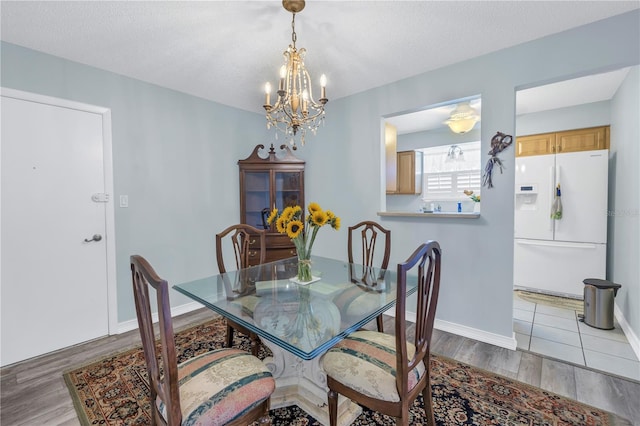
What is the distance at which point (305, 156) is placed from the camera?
3736 millimetres

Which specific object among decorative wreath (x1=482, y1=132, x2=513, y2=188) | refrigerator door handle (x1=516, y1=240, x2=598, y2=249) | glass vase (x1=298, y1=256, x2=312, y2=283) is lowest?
refrigerator door handle (x1=516, y1=240, x2=598, y2=249)

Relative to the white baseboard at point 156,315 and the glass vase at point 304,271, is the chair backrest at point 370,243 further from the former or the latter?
the white baseboard at point 156,315

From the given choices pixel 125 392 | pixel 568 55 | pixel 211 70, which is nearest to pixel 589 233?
pixel 568 55

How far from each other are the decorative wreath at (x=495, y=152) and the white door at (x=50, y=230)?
3.38m

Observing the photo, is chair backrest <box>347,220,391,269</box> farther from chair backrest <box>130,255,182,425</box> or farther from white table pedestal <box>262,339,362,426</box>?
chair backrest <box>130,255,182,425</box>

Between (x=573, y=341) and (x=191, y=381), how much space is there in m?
2.99

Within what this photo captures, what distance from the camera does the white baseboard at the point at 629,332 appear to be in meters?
2.22

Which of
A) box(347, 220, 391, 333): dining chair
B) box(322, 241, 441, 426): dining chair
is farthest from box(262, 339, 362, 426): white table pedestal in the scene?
box(347, 220, 391, 333): dining chair

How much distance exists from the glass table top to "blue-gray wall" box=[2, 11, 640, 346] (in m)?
1.04

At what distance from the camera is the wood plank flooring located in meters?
1.66

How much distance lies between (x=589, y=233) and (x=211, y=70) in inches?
173

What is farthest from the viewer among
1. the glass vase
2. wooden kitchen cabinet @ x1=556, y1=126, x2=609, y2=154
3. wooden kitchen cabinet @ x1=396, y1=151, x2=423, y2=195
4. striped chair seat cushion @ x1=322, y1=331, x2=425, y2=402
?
wooden kitchen cabinet @ x1=396, y1=151, x2=423, y2=195

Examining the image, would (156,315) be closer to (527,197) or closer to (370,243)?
(370,243)

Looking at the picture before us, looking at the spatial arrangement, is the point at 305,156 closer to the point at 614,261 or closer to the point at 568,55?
the point at 568,55
